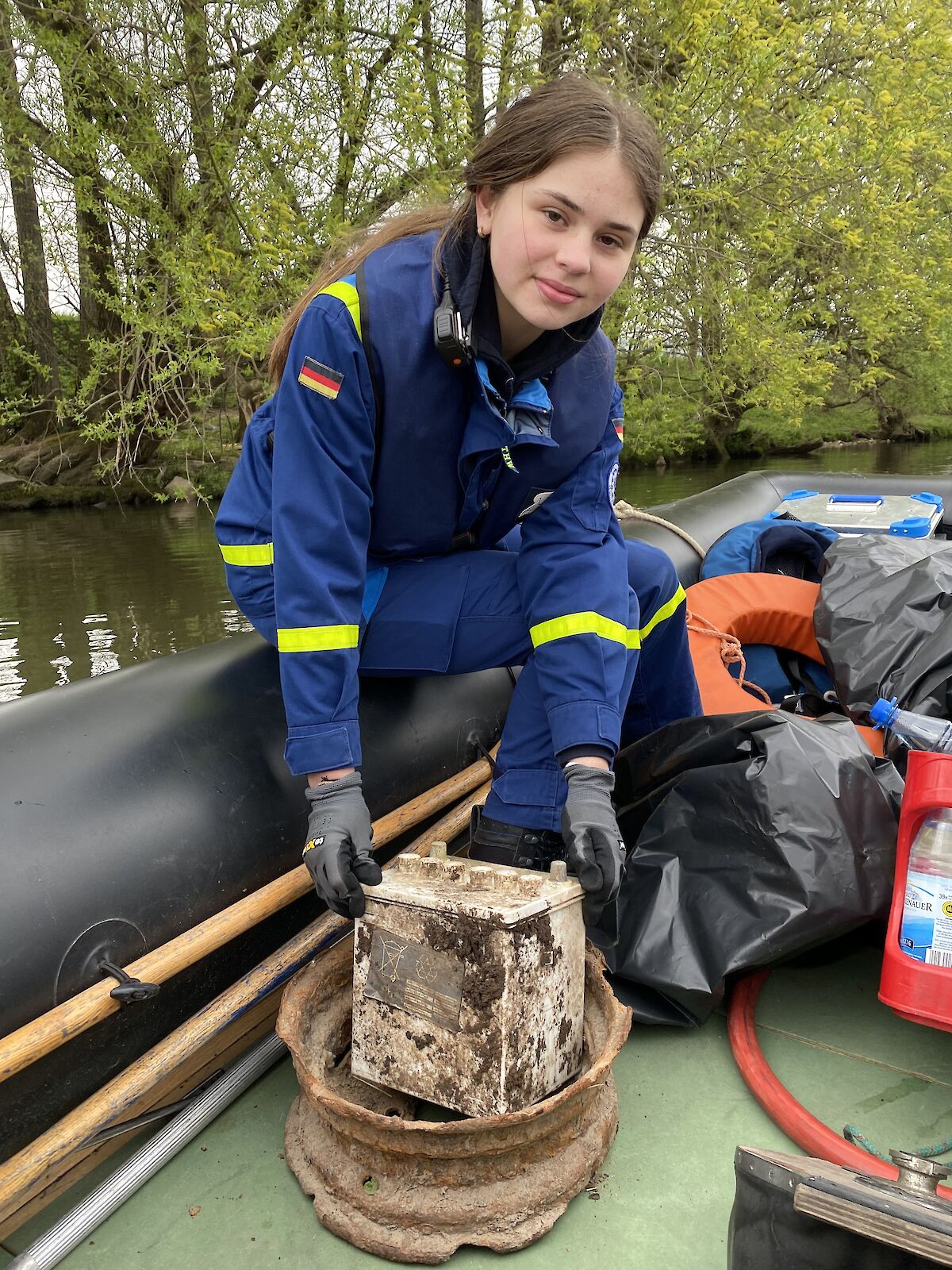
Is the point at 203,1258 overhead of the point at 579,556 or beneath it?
beneath

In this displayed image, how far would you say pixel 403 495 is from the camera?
4.48ft

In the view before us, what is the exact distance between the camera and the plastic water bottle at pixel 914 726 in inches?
64.4

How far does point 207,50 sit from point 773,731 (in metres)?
5.38

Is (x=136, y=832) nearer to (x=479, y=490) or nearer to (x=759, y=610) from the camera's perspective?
→ (x=479, y=490)

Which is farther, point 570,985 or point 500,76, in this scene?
point 500,76

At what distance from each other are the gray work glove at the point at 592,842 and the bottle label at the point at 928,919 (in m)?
0.39

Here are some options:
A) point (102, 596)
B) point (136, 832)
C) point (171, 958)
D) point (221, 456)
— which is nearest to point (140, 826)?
point (136, 832)

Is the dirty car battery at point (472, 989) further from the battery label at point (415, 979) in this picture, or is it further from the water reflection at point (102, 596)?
the water reflection at point (102, 596)

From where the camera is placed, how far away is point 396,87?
4.99 meters

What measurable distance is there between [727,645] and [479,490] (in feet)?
2.91

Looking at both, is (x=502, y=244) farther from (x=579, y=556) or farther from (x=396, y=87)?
(x=396, y=87)

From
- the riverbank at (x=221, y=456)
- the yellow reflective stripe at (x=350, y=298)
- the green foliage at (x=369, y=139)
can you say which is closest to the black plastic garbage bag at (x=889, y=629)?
the yellow reflective stripe at (x=350, y=298)

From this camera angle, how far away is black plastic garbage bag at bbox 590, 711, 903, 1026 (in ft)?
4.29

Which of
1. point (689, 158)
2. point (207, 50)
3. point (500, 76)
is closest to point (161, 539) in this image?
point (207, 50)
